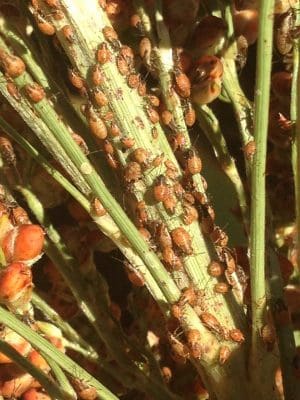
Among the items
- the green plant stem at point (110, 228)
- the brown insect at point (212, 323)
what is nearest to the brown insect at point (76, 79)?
the green plant stem at point (110, 228)

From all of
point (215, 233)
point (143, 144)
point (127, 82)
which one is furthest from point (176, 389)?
point (127, 82)

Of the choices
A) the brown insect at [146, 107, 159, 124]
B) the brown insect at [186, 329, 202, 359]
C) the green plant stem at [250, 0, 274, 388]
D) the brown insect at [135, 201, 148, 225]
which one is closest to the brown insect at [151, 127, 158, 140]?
the brown insect at [146, 107, 159, 124]

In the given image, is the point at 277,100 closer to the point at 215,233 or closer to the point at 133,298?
the point at 215,233

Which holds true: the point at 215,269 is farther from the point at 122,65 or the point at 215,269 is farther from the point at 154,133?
the point at 122,65

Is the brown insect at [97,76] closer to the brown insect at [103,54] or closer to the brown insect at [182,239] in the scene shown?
the brown insect at [103,54]

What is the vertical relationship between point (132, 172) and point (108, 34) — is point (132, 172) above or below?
below

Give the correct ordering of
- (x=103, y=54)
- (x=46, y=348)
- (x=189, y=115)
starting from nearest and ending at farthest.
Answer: (x=46, y=348)
(x=103, y=54)
(x=189, y=115)

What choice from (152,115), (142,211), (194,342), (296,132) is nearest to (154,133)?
(152,115)
